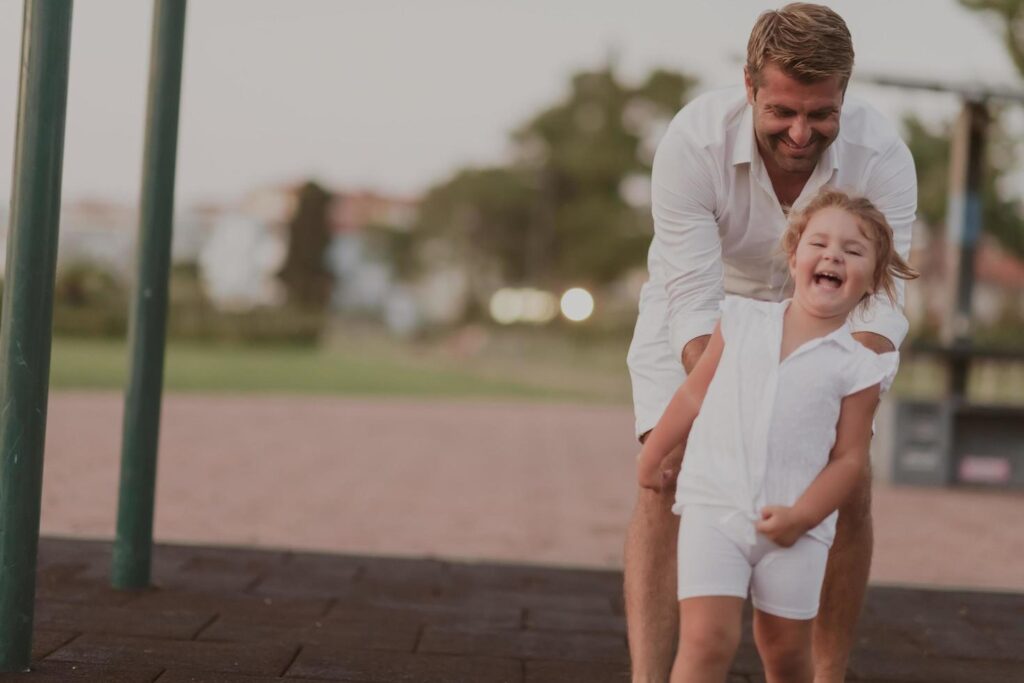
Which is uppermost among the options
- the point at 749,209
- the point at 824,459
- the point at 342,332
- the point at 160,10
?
the point at 160,10

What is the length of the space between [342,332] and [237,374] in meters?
36.8

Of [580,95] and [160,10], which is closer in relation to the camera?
[160,10]

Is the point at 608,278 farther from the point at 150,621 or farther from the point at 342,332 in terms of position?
the point at 150,621

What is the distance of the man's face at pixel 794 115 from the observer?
273 centimetres

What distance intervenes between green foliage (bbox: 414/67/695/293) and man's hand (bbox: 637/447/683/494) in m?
45.8

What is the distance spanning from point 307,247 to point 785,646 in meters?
68.5

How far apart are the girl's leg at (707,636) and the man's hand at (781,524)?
141mm

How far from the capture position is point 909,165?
3.14 m

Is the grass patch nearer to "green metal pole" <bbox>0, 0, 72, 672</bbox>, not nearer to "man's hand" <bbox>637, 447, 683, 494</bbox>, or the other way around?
"green metal pole" <bbox>0, 0, 72, 672</bbox>

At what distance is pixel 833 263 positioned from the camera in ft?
8.38

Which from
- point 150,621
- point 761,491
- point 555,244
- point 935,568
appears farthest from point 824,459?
point 555,244

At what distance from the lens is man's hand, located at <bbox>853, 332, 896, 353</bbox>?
9.54 ft

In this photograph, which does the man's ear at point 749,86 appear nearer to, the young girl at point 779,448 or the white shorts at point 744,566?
the young girl at point 779,448

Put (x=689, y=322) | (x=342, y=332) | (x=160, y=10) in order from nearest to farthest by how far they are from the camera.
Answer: (x=689, y=322) < (x=160, y=10) < (x=342, y=332)
